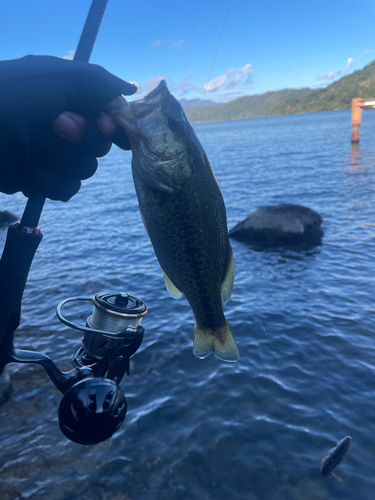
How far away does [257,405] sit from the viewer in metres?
5.74

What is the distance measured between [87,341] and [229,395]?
367cm

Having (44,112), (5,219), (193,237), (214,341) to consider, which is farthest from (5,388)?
(5,219)

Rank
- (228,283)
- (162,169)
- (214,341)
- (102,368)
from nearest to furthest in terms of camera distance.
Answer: (162,169) < (102,368) < (228,283) < (214,341)

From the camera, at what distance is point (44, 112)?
2234mm

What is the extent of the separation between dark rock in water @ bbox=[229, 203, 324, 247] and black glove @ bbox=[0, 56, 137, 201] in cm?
1109

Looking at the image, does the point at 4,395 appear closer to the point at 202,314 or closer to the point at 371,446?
the point at 202,314

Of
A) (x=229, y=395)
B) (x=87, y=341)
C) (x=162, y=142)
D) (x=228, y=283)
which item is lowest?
(x=229, y=395)

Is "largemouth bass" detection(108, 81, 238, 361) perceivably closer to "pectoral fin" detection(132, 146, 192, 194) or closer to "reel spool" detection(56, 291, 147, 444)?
"pectoral fin" detection(132, 146, 192, 194)

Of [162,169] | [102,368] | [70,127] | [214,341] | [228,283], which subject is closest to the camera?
[70,127]

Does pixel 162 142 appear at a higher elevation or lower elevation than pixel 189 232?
higher

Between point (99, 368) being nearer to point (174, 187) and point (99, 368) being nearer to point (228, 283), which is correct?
point (228, 283)

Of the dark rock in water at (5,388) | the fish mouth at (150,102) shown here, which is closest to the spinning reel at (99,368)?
the fish mouth at (150,102)

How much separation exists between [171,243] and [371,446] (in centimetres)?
435

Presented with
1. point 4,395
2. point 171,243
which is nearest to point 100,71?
point 171,243
